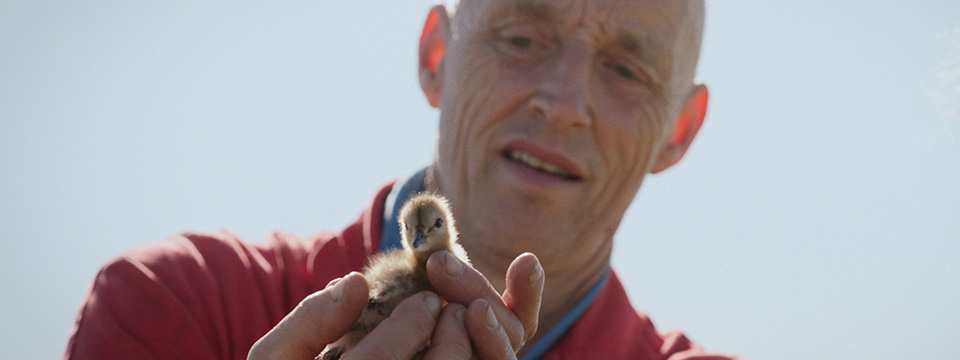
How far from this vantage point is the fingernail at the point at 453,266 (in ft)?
7.79

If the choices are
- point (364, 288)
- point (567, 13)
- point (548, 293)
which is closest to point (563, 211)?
point (548, 293)

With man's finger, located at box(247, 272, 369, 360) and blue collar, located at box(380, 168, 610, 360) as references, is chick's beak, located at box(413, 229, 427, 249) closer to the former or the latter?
man's finger, located at box(247, 272, 369, 360)

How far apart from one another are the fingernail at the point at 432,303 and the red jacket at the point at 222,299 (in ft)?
6.15

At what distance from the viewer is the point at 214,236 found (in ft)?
14.2

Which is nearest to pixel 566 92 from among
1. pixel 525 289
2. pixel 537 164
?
pixel 537 164

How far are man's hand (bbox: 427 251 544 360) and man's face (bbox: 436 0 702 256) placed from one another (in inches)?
61.0

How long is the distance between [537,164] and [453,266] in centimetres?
170

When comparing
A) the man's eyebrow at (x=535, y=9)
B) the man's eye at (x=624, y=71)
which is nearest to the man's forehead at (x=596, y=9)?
the man's eyebrow at (x=535, y=9)

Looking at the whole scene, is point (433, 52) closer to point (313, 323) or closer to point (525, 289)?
point (525, 289)

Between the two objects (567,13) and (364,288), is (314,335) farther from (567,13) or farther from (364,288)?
(567,13)

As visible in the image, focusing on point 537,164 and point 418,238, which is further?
point 537,164

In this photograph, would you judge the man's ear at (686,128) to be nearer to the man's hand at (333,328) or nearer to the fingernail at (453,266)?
the fingernail at (453,266)

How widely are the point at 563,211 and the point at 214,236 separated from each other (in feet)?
6.90

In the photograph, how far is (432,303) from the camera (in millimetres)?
2371
